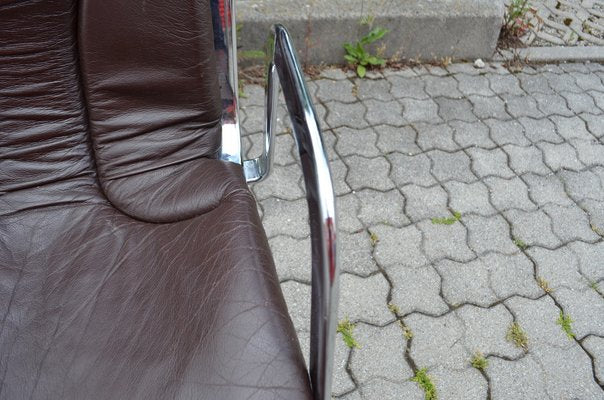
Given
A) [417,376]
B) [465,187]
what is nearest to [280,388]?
[417,376]

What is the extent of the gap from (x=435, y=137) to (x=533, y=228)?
0.52m

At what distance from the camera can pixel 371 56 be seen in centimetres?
251

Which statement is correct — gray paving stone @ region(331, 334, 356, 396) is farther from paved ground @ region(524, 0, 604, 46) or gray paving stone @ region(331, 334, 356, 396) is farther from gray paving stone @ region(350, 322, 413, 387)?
paved ground @ region(524, 0, 604, 46)

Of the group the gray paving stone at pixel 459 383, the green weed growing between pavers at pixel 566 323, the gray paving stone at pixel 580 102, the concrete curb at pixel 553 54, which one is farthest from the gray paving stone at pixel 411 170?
the concrete curb at pixel 553 54

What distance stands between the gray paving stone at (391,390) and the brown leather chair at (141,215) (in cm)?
65

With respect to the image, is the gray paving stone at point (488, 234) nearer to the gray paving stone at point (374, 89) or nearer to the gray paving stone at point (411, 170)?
the gray paving stone at point (411, 170)

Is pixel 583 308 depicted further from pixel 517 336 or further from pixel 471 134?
pixel 471 134

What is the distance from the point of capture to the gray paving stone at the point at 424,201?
1893 millimetres

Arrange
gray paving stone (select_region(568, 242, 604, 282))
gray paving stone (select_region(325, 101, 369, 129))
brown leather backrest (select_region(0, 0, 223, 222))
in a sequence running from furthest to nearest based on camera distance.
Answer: gray paving stone (select_region(325, 101, 369, 129)) → gray paving stone (select_region(568, 242, 604, 282)) → brown leather backrest (select_region(0, 0, 223, 222))

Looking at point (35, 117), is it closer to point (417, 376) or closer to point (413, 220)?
point (417, 376)

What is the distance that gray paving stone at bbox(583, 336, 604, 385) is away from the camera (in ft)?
4.91

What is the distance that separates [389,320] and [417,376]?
0.18 m

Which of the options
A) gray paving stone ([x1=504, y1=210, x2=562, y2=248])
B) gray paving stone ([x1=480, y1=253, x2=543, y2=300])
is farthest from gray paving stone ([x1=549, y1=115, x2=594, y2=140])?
gray paving stone ([x1=480, y1=253, x2=543, y2=300])

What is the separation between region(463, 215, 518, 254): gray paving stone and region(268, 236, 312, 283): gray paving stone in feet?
1.72
